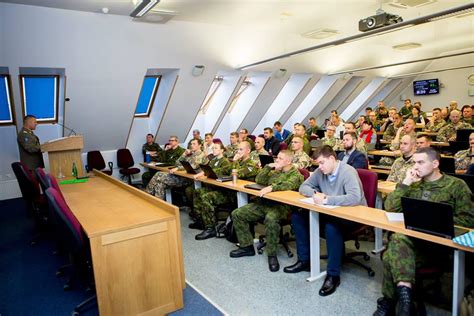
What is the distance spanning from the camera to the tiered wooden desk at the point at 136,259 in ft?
8.20

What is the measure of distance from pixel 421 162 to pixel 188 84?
6.11m

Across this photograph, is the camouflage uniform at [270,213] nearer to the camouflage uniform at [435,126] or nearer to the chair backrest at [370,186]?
the chair backrest at [370,186]

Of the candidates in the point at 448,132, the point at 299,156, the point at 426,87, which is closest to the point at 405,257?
the point at 299,156

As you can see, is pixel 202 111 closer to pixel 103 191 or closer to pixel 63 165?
pixel 63 165

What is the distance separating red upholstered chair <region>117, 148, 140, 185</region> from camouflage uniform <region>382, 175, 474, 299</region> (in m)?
6.71

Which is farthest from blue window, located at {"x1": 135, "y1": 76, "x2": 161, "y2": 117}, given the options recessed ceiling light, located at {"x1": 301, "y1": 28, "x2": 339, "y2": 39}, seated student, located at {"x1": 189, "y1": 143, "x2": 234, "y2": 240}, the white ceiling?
seated student, located at {"x1": 189, "y1": 143, "x2": 234, "y2": 240}

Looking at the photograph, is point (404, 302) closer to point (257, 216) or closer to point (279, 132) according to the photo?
point (257, 216)

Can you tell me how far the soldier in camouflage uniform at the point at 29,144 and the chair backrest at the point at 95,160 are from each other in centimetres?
164

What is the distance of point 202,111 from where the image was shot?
10.3 meters

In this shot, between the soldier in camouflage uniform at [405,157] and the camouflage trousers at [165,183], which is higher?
the soldier in camouflage uniform at [405,157]

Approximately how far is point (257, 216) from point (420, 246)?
1.77 metres

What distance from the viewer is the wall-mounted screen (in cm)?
1363

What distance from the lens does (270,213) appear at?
374 cm

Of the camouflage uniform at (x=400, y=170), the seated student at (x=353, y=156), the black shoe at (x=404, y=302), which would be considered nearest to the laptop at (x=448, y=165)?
the camouflage uniform at (x=400, y=170)
